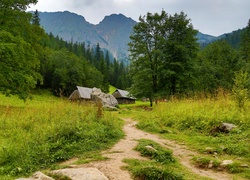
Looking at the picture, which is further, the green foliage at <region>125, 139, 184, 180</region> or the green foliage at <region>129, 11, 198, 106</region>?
the green foliage at <region>129, 11, 198, 106</region>

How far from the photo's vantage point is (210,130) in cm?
915

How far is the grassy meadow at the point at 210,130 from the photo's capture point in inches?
234

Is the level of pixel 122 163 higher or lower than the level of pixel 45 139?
lower

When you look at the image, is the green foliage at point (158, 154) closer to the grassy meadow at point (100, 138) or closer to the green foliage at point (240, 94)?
the grassy meadow at point (100, 138)

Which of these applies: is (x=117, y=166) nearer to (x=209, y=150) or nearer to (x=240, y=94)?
(x=209, y=150)

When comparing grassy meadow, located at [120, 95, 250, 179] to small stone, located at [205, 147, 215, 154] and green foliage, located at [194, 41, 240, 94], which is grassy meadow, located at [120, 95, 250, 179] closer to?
small stone, located at [205, 147, 215, 154]

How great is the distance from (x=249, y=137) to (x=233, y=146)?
1111mm

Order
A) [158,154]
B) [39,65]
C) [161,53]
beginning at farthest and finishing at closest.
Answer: [161,53] < [39,65] < [158,154]

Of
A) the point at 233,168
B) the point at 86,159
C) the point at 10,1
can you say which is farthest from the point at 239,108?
the point at 10,1

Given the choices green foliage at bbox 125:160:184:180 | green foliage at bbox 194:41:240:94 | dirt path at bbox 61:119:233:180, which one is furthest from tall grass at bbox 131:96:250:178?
green foliage at bbox 194:41:240:94

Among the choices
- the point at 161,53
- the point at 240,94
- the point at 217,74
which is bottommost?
the point at 240,94

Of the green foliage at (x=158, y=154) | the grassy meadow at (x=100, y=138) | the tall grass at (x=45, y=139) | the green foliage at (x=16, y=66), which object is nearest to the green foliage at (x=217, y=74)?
the grassy meadow at (x=100, y=138)

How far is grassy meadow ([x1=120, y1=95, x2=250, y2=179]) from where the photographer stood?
5934mm

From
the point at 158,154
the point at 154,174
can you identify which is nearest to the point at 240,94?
the point at 158,154
